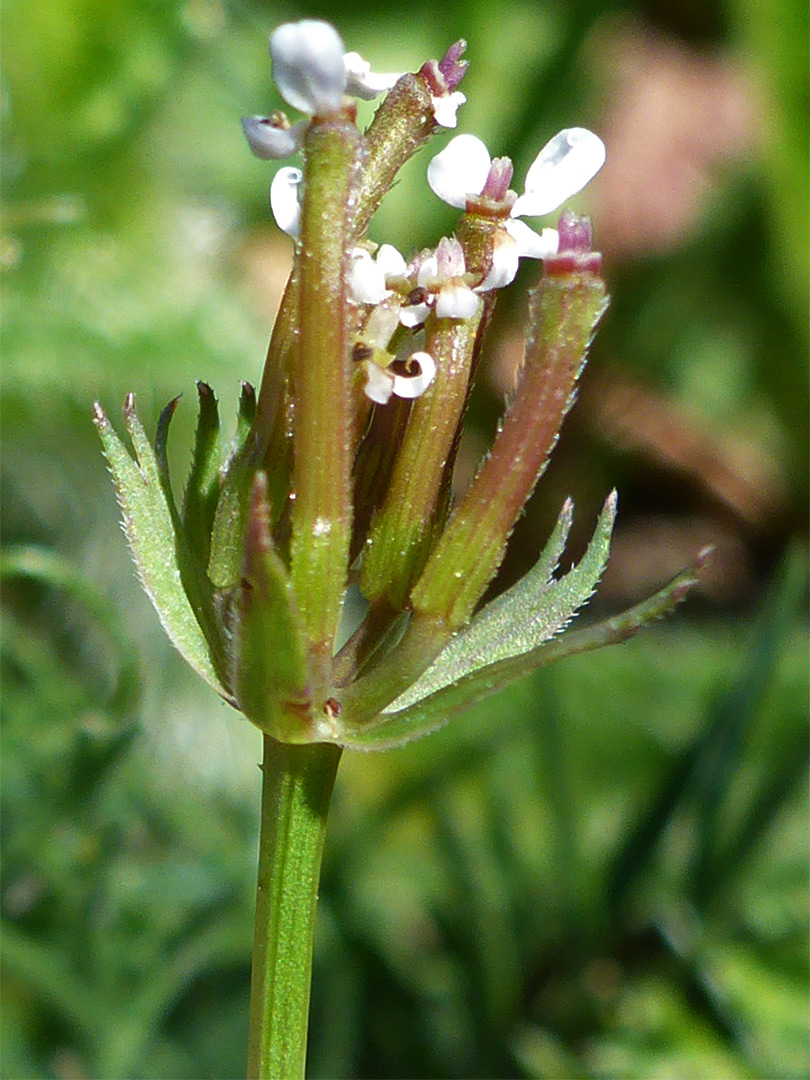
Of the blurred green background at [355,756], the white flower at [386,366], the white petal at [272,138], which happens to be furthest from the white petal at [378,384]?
the blurred green background at [355,756]

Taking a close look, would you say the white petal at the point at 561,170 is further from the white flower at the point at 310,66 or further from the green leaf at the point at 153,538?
the green leaf at the point at 153,538

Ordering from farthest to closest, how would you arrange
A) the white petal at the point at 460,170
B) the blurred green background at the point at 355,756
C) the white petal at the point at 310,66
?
the blurred green background at the point at 355,756, the white petal at the point at 460,170, the white petal at the point at 310,66

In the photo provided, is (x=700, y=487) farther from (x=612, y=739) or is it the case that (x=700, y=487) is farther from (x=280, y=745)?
(x=280, y=745)

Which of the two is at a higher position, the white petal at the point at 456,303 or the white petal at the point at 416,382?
the white petal at the point at 456,303

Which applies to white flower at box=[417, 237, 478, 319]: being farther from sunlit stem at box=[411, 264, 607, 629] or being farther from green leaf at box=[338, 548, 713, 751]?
green leaf at box=[338, 548, 713, 751]

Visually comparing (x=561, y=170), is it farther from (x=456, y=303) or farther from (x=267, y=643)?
(x=267, y=643)

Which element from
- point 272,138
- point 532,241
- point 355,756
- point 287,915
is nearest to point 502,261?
point 532,241

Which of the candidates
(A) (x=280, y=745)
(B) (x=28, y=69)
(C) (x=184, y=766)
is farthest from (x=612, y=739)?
(A) (x=280, y=745)

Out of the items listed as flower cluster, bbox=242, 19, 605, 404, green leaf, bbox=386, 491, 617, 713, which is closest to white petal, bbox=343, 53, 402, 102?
flower cluster, bbox=242, 19, 605, 404
